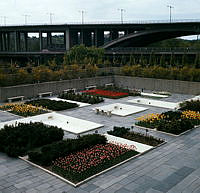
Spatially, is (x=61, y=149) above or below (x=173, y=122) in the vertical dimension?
below

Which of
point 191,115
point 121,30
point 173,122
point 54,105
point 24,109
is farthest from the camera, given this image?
point 121,30

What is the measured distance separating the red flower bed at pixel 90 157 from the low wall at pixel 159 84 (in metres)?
17.1

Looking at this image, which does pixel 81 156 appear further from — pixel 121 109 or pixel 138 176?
pixel 121 109

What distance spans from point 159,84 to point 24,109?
16.1 m

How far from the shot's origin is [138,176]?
10.6 m

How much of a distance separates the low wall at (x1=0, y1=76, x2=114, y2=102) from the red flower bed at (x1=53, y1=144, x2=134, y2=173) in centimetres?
1441

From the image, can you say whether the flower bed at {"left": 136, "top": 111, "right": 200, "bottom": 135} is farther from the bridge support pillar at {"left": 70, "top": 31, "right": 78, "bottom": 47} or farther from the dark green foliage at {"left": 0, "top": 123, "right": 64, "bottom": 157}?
the bridge support pillar at {"left": 70, "top": 31, "right": 78, "bottom": 47}

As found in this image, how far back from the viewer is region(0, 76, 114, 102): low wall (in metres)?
24.7

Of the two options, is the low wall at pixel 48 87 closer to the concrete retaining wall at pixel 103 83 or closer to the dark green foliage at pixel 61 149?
the concrete retaining wall at pixel 103 83

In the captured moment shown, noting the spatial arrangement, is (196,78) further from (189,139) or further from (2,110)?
(2,110)

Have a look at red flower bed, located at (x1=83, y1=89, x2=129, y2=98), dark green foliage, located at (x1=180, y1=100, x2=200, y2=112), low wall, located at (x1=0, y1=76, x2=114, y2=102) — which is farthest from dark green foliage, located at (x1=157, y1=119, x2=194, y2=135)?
low wall, located at (x1=0, y1=76, x2=114, y2=102)

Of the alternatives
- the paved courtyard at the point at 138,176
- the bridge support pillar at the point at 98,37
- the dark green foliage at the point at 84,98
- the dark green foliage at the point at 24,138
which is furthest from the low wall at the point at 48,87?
the bridge support pillar at the point at 98,37

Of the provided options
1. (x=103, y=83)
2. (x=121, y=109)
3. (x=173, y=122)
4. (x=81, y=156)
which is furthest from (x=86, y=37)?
(x=81, y=156)

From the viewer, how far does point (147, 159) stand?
12.3 m
